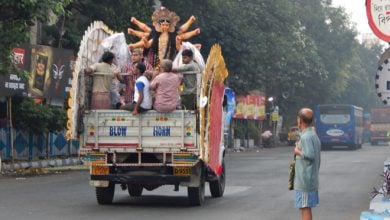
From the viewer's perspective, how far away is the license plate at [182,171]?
1282 cm

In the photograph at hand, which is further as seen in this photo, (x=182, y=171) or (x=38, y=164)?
(x=38, y=164)

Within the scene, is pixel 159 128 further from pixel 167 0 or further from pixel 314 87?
pixel 314 87

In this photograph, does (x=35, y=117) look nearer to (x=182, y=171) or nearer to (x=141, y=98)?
(x=141, y=98)

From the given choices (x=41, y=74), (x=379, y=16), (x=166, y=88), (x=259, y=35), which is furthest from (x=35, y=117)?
(x=259, y=35)

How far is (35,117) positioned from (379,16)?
18.9m

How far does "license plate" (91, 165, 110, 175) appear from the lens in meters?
12.9

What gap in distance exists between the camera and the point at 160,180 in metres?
12.8

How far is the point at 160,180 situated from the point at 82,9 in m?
19.7

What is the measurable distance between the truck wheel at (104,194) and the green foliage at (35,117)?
12420 mm

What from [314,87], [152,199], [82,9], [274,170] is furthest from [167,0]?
[314,87]

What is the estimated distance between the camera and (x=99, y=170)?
511 inches

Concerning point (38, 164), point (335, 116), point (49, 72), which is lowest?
point (38, 164)

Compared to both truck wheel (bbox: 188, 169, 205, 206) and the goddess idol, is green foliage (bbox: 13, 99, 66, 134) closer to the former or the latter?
the goddess idol

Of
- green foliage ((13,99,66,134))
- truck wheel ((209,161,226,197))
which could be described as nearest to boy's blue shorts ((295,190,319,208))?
truck wheel ((209,161,226,197))
